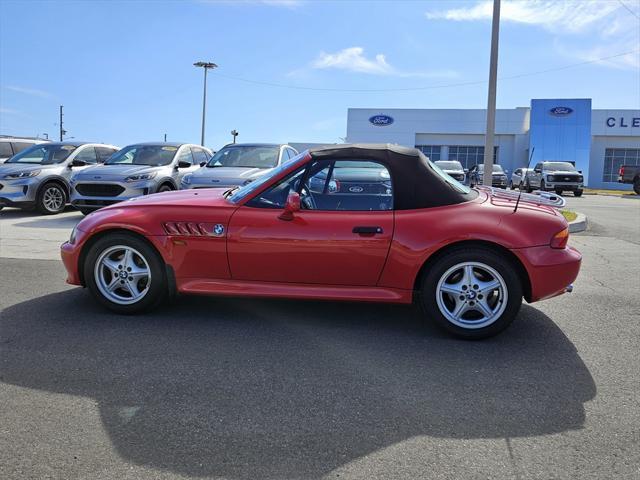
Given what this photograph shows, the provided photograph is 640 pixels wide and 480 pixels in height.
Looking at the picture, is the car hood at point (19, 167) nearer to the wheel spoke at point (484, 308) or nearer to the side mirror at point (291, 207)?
the side mirror at point (291, 207)

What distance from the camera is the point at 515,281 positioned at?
4.05 m

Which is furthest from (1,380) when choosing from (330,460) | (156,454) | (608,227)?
(608,227)

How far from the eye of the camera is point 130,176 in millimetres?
10797

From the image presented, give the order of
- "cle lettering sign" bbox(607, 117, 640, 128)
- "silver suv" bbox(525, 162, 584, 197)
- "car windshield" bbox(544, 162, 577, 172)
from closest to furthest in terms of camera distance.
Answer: "silver suv" bbox(525, 162, 584, 197) → "car windshield" bbox(544, 162, 577, 172) → "cle lettering sign" bbox(607, 117, 640, 128)

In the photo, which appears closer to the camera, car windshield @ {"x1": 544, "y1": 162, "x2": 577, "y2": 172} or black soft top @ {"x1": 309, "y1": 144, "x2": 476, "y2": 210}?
black soft top @ {"x1": 309, "y1": 144, "x2": 476, "y2": 210}

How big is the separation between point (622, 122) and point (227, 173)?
4297 cm

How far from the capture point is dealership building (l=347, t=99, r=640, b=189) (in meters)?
42.6

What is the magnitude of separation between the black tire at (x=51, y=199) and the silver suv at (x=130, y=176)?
4.78 ft

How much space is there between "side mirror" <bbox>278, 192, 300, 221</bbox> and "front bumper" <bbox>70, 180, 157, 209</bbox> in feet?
23.5

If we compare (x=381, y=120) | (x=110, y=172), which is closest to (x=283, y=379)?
(x=110, y=172)

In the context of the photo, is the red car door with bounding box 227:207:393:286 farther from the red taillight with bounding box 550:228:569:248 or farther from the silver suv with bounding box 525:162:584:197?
the silver suv with bounding box 525:162:584:197

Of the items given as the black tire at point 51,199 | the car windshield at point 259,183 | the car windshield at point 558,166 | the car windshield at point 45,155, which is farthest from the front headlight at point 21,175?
the car windshield at point 558,166

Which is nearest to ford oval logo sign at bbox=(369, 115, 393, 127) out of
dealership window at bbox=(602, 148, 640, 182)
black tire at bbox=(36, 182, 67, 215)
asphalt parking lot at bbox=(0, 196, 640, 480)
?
dealership window at bbox=(602, 148, 640, 182)

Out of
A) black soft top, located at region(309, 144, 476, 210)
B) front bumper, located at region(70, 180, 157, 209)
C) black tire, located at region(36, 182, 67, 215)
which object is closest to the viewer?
black soft top, located at region(309, 144, 476, 210)
